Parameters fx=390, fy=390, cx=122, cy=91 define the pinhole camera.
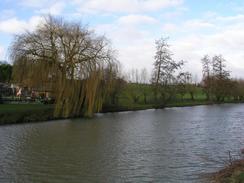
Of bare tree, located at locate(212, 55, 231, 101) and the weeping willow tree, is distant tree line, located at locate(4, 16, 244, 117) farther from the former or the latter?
bare tree, located at locate(212, 55, 231, 101)

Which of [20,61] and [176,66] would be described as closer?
[20,61]

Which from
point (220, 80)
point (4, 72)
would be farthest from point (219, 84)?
point (4, 72)

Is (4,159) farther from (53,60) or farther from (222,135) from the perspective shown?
(53,60)

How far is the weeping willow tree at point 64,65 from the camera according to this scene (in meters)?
35.6

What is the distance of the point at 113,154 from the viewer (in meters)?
16.8

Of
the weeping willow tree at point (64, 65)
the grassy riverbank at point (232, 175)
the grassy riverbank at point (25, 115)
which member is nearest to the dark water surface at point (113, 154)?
the grassy riverbank at point (232, 175)

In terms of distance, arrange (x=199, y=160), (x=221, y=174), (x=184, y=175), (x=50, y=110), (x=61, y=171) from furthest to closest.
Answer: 1. (x=50, y=110)
2. (x=199, y=160)
3. (x=61, y=171)
4. (x=184, y=175)
5. (x=221, y=174)

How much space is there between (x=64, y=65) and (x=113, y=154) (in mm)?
20832

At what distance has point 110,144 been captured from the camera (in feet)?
64.6

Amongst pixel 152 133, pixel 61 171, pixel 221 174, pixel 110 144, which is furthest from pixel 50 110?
pixel 221 174

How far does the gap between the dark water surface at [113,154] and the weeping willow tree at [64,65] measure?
9.99 m

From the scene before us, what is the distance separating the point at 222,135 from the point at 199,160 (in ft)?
29.0

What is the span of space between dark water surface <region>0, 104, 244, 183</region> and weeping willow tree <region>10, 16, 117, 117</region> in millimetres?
9991

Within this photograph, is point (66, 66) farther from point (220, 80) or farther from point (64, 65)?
point (220, 80)
